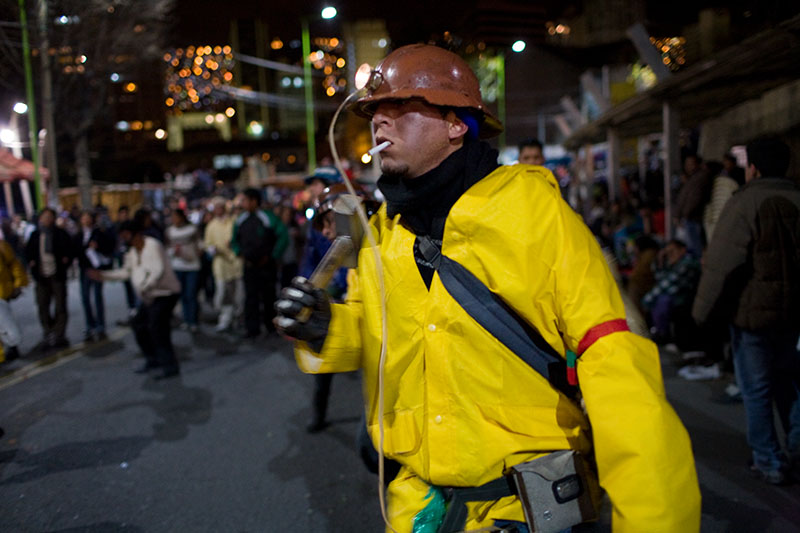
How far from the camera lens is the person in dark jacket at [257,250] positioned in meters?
9.27

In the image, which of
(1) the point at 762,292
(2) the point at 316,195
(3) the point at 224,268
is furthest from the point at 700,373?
(3) the point at 224,268

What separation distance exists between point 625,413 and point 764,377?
10.6 feet

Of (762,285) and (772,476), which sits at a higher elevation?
(762,285)

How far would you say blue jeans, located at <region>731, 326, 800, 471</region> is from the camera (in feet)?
13.4

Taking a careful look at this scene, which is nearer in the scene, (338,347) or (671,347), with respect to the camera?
(338,347)

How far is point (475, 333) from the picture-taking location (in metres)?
1.70

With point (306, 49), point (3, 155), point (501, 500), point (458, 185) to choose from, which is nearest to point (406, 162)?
point (458, 185)

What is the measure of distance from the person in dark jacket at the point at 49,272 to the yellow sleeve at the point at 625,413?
9556 millimetres

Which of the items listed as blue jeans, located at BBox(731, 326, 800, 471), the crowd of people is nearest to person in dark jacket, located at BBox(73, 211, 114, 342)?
the crowd of people

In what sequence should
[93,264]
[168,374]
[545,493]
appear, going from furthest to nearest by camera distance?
[93,264] < [168,374] < [545,493]

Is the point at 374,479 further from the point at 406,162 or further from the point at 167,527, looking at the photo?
the point at 406,162

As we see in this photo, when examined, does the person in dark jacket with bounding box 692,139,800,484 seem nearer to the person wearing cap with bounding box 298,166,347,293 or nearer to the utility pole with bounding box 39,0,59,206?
the person wearing cap with bounding box 298,166,347,293

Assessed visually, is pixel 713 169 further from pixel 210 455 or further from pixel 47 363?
pixel 47 363

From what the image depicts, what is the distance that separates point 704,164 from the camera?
8.79 m
